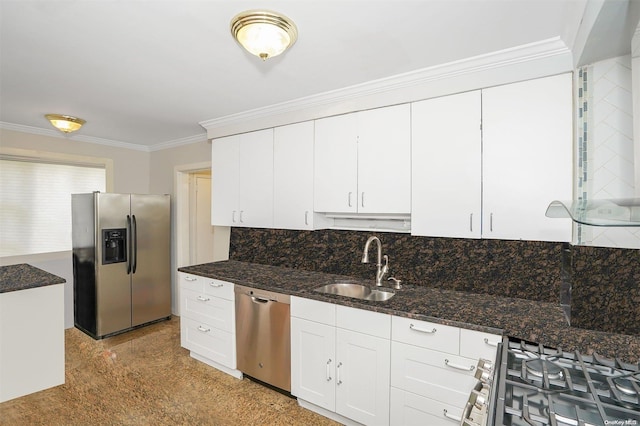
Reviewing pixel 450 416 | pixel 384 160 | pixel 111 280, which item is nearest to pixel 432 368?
pixel 450 416

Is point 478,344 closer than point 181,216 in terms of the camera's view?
Yes

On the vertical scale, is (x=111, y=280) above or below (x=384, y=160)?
below

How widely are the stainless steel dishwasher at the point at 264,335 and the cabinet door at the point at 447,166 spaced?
3.93 feet

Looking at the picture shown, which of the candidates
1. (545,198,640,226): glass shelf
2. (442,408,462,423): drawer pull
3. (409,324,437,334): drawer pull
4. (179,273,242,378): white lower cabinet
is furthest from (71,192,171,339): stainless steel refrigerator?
(545,198,640,226): glass shelf

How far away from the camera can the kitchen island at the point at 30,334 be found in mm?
1816

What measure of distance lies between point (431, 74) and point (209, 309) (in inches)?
105

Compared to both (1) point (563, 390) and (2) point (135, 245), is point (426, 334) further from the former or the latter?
(2) point (135, 245)

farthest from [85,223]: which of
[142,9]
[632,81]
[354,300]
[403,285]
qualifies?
[632,81]

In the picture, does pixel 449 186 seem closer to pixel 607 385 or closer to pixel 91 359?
pixel 607 385

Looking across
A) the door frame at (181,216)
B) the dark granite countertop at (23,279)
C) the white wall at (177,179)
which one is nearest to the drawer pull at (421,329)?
the dark granite countertop at (23,279)

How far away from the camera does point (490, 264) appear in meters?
2.24

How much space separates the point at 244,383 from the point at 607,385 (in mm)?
2516

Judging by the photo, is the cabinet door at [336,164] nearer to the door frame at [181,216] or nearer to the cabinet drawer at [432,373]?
the cabinet drawer at [432,373]

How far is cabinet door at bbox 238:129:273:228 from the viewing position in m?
3.04
